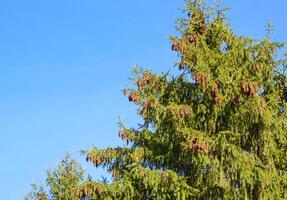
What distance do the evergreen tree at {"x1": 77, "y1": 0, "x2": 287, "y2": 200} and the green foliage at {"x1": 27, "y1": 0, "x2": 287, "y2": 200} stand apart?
1.2 inches

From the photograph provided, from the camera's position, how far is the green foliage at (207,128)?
51.4 ft

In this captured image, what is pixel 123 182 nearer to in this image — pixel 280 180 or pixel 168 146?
pixel 168 146

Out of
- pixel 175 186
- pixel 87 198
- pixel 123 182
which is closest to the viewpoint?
pixel 175 186

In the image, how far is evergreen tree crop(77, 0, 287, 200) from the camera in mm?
15656

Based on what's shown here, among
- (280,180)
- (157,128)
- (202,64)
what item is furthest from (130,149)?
(280,180)

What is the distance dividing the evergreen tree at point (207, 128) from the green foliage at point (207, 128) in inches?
1.2

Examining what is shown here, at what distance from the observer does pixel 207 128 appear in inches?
680

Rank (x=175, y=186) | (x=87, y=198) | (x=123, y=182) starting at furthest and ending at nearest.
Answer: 1. (x=87, y=198)
2. (x=123, y=182)
3. (x=175, y=186)

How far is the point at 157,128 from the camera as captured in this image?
58.1ft

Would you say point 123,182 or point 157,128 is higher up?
point 157,128

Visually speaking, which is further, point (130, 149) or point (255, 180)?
point (130, 149)

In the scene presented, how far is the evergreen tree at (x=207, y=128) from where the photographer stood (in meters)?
15.7

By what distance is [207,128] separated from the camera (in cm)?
1727

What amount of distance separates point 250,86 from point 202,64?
175cm
